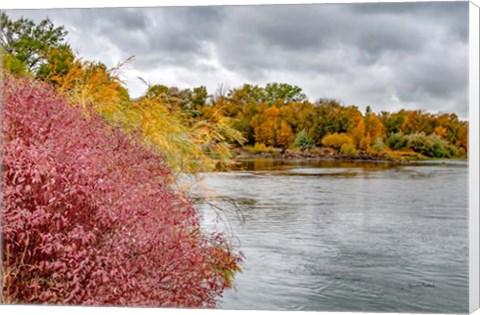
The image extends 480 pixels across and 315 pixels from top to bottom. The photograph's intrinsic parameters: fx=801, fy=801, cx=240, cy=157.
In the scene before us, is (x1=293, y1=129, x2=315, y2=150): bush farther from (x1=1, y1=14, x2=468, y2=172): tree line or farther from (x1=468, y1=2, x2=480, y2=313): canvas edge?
(x1=468, y1=2, x2=480, y2=313): canvas edge

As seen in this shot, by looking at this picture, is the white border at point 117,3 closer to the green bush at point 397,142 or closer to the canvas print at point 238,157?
the canvas print at point 238,157

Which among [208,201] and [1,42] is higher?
[1,42]

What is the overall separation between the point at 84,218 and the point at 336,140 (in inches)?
70.9

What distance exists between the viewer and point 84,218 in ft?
14.5

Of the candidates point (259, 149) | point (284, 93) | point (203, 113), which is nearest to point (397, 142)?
point (284, 93)

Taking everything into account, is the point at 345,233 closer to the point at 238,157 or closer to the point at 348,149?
the point at 348,149

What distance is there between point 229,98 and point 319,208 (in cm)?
98

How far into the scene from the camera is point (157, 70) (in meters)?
5.30

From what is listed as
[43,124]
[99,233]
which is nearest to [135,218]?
[99,233]

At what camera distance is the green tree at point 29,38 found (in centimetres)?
528

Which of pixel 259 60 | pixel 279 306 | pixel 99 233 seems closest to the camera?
pixel 99 233

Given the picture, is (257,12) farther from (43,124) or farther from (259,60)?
(43,124)

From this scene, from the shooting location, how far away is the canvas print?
4508 mm

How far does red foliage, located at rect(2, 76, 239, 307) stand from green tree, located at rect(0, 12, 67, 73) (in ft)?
1.69
